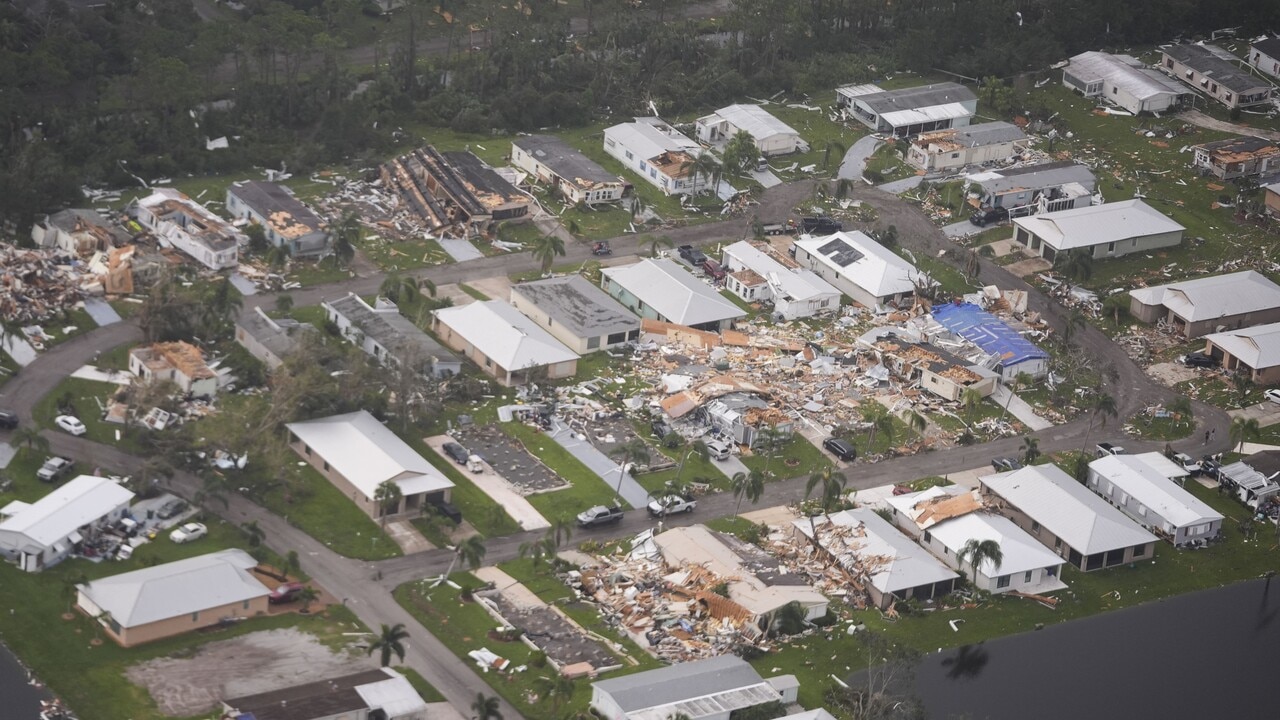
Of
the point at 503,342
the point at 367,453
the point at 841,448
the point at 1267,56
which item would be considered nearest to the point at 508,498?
the point at 367,453

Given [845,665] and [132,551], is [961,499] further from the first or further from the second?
[132,551]

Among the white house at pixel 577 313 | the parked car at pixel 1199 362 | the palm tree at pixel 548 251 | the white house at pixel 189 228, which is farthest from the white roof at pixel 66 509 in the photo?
the parked car at pixel 1199 362

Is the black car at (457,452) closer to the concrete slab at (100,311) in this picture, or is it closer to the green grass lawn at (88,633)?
the green grass lawn at (88,633)

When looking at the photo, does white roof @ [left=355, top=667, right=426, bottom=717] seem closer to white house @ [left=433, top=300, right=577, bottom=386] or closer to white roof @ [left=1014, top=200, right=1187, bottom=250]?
white house @ [left=433, top=300, right=577, bottom=386]

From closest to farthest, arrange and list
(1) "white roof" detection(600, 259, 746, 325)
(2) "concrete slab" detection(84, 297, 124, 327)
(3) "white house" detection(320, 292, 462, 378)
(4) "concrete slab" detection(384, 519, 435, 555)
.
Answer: (4) "concrete slab" detection(384, 519, 435, 555) < (3) "white house" detection(320, 292, 462, 378) < (2) "concrete slab" detection(84, 297, 124, 327) < (1) "white roof" detection(600, 259, 746, 325)

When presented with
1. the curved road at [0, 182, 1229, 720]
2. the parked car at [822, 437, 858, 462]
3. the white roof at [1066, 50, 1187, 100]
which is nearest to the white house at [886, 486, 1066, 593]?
the curved road at [0, 182, 1229, 720]
